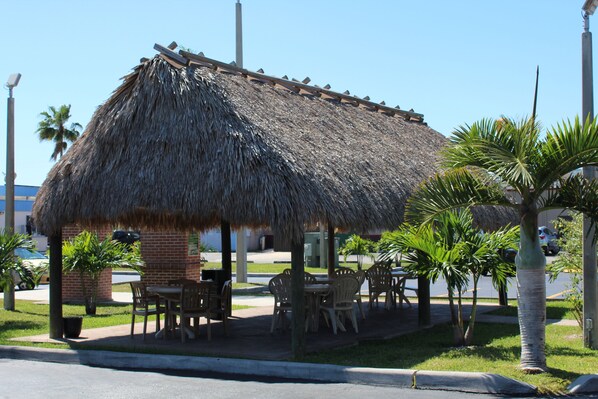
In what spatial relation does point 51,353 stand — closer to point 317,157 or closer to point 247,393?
point 247,393

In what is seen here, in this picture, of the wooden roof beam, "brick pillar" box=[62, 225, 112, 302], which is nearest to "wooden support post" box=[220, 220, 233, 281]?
"brick pillar" box=[62, 225, 112, 302]

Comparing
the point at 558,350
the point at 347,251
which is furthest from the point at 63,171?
the point at 347,251

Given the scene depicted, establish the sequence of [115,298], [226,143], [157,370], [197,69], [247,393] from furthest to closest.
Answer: [115,298]
[197,69]
[226,143]
[157,370]
[247,393]

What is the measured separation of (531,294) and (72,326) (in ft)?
25.6

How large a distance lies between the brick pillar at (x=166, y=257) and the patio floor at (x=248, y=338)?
493cm

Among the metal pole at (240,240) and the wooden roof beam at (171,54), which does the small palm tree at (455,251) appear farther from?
the metal pole at (240,240)

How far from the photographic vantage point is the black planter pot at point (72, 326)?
13.7m

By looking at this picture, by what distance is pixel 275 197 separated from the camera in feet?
36.7

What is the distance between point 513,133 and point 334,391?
380 cm

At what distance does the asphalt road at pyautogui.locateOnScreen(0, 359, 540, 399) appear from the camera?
9.26 metres

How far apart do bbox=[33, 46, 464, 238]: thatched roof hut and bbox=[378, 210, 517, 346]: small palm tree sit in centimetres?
93

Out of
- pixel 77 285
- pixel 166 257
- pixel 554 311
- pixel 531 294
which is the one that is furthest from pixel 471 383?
pixel 77 285

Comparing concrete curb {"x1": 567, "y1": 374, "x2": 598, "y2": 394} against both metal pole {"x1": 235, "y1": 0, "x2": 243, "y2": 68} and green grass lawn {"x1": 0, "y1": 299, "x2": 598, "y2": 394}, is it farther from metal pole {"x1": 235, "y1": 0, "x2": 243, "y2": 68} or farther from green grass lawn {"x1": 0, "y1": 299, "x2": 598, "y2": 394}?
metal pole {"x1": 235, "y1": 0, "x2": 243, "y2": 68}

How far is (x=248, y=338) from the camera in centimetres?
1355
